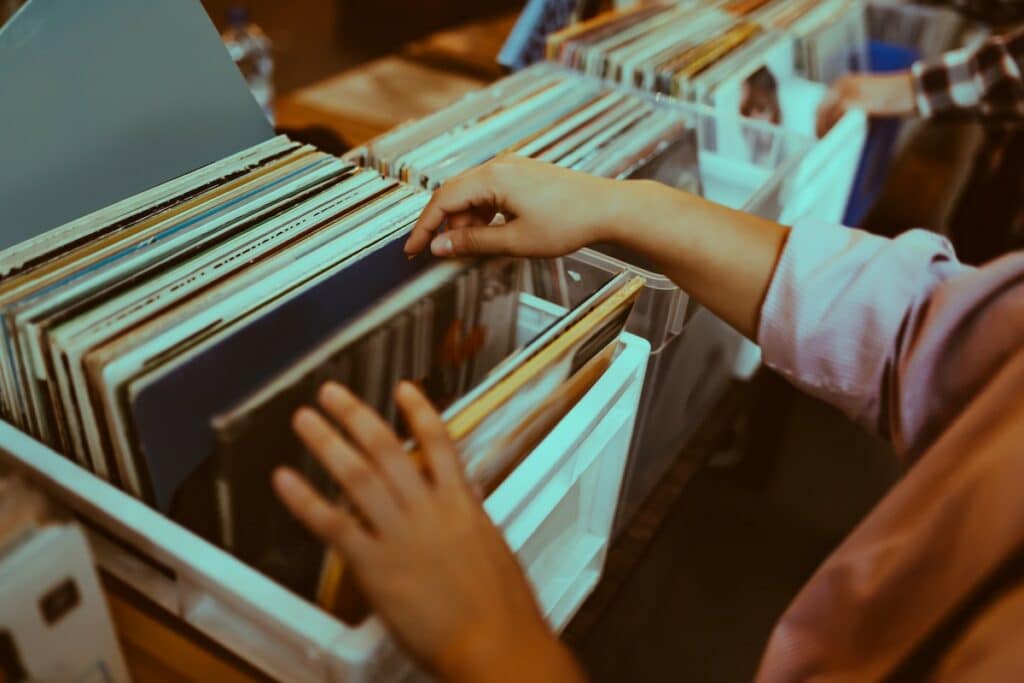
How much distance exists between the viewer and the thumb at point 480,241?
0.64m

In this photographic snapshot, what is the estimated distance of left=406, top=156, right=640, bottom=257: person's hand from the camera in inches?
25.8

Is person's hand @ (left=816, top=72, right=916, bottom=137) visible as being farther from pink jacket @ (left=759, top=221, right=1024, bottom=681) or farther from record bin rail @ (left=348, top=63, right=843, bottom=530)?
pink jacket @ (left=759, top=221, right=1024, bottom=681)

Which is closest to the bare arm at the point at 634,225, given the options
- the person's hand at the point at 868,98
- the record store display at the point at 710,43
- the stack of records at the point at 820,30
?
the record store display at the point at 710,43

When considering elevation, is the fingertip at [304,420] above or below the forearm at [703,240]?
above

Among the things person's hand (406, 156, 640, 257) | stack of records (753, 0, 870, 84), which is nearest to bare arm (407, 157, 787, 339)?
person's hand (406, 156, 640, 257)

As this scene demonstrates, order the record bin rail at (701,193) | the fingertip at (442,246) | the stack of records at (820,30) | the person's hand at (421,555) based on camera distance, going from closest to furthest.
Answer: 1. the person's hand at (421,555)
2. the fingertip at (442,246)
3. the record bin rail at (701,193)
4. the stack of records at (820,30)

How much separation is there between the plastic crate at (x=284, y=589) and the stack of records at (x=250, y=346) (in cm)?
2

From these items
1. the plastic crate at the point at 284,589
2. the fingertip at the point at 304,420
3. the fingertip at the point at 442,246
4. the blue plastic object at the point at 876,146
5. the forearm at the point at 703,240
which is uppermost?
the fingertip at the point at 304,420

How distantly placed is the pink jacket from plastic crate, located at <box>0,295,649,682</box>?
16cm

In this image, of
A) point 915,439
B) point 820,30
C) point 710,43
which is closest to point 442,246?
point 915,439

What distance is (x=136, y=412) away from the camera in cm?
50

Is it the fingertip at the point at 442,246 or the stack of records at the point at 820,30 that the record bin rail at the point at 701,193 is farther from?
the stack of records at the point at 820,30

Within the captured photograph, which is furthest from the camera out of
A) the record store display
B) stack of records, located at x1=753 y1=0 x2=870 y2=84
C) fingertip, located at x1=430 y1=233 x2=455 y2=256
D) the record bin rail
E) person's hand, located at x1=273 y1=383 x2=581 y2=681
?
stack of records, located at x1=753 y1=0 x2=870 y2=84

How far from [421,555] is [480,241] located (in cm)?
30
